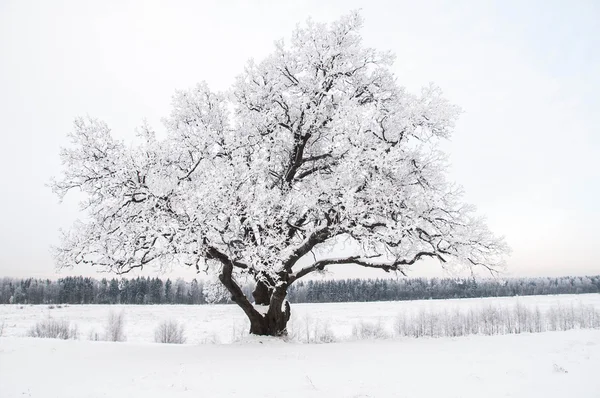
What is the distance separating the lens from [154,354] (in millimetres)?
13109

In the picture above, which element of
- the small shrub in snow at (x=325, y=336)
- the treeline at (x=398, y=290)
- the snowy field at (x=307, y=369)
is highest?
the snowy field at (x=307, y=369)

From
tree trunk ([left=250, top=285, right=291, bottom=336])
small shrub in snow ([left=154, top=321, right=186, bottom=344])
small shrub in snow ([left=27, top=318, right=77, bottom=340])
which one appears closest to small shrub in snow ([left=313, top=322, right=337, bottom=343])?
tree trunk ([left=250, top=285, right=291, bottom=336])

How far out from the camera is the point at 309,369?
10.0m

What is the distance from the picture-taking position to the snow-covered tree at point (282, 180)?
1259 cm

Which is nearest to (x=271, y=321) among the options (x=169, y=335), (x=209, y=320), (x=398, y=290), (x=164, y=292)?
(x=169, y=335)

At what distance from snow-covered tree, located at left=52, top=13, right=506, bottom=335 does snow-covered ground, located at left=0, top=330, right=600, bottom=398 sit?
3039 mm

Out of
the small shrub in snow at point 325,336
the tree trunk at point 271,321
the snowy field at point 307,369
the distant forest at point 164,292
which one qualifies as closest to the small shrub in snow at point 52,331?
the snowy field at point 307,369

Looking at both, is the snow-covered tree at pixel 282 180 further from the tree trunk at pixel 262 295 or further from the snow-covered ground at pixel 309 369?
the snow-covered ground at pixel 309 369

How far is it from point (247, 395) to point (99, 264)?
332 inches

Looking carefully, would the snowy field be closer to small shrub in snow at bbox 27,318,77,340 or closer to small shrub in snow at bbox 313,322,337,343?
small shrub in snow at bbox 313,322,337,343

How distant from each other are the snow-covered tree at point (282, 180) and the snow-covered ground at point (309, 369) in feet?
9.97

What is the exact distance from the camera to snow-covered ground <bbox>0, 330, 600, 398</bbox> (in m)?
8.01

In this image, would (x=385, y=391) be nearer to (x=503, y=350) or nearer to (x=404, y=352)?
(x=404, y=352)

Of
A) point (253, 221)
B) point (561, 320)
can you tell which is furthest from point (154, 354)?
point (561, 320)
